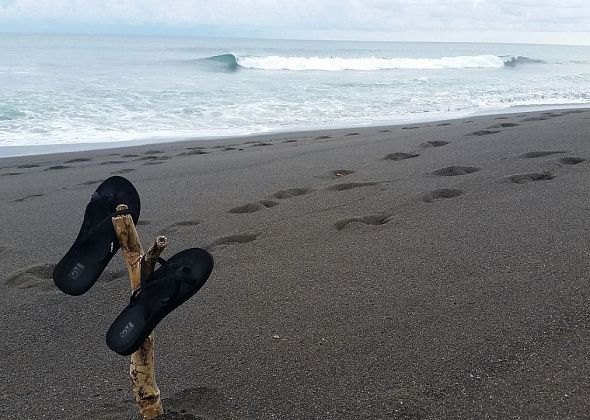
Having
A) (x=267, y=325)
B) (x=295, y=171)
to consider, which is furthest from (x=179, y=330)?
(x=295, y=171)

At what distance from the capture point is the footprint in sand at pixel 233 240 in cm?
348

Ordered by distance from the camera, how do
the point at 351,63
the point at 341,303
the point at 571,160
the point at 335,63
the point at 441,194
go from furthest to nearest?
1. the point at 351,63
2. the point at 335,63
3. the point at 571,160
4. the point at 441,194
5. the point at 341,303

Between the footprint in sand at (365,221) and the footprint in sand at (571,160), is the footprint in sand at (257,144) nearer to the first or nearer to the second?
the footprint in sand at (571,160)

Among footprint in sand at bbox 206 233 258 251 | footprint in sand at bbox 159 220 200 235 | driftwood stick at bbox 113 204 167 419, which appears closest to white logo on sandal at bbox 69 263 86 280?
driftwood stick at bbox 113 204 167 419

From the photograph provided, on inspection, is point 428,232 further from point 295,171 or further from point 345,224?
point 295,171

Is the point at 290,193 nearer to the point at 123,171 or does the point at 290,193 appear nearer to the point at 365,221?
the point at 365,221

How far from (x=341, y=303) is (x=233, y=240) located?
114 cm

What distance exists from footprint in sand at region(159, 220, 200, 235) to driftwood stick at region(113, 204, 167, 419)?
2100 mm

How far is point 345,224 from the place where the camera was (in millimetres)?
3662

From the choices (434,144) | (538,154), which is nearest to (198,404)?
(538,154)

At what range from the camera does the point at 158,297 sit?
151cm

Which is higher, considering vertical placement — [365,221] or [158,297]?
[158,297]

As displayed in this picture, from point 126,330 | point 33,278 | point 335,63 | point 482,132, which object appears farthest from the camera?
point 335,63

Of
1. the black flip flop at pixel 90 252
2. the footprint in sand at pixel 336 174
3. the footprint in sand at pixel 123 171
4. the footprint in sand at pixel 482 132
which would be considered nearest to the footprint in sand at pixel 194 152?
the footprint in sand at pixel 123 171
